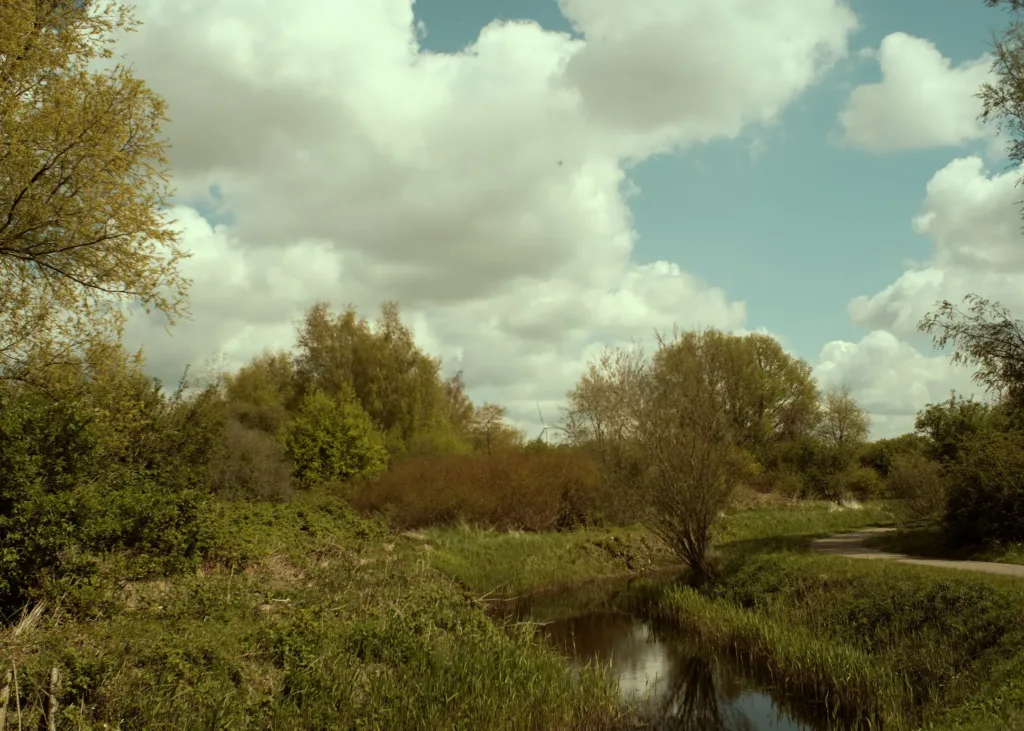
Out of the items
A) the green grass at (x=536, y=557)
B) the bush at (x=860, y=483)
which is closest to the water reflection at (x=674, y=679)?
the green grass at (x=536, y=557)

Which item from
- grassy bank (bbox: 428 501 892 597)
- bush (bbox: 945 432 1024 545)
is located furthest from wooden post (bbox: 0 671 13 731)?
bush (bbox: 945 432 1024 545)

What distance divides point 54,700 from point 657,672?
8.96 meters

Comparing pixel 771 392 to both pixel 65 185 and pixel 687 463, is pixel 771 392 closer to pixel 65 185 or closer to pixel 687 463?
pixel 687 463

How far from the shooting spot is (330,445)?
28469 millimetres

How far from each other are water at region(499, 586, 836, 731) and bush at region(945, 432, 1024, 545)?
7.48 metres

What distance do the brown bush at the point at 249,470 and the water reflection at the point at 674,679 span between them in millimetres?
10839

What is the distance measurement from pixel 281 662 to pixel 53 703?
2883mm

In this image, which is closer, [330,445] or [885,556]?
[885,556]

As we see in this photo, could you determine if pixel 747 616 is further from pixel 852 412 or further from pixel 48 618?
pixel 852 412

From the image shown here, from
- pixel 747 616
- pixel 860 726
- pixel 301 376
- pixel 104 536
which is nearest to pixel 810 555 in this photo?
pixel 747 616

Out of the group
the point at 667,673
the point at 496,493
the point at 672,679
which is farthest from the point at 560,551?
the point at 672,679

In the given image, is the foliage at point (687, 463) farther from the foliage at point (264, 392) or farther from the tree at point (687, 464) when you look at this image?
the foliage at point (264, 392)

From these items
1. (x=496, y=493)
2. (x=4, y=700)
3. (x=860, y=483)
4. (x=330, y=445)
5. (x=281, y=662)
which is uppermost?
(x=330, y=445)

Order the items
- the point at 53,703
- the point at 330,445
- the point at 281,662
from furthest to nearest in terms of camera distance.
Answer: the point at 330,445 → the point at 281,662 → the point at 53,703
